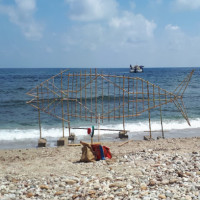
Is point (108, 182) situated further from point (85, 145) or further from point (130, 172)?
point (85, 145)

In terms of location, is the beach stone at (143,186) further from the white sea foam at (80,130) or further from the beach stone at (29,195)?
the white sea foam at (80,130)

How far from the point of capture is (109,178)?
6.72 m

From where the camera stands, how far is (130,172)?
23.4ft

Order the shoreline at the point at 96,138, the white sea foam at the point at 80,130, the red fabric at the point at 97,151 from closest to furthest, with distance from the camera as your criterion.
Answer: the red fabric at the point at 97,151 → the shoreline at the point at 96,138 → the white sea foam at the point at 80,130

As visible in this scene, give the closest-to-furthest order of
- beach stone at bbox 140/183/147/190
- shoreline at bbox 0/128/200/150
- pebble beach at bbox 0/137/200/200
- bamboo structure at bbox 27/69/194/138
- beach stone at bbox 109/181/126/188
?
pebble beach at bbox 0/137/200/200, beach stone at bbox 140/183/147/190, beach stone at bbox 109/181/126/188, bamboo structure at bbox 27/69/194/138, shoreline at bbox 0/128/200/150

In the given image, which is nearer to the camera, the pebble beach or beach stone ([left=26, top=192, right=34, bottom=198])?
the pebble beach

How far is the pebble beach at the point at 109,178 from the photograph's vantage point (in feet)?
19.1

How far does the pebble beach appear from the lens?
5.82 m

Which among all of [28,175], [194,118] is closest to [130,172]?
[28,175]

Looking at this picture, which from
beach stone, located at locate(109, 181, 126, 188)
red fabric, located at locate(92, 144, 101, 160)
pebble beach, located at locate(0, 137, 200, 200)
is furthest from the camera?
red fabric, located at locate(92, 144, 101, 160)

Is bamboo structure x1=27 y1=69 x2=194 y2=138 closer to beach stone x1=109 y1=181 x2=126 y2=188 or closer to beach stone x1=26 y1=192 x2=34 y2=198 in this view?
beach stone x1=109 y1=181 x2=126 y2=188

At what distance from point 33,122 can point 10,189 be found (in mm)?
12582

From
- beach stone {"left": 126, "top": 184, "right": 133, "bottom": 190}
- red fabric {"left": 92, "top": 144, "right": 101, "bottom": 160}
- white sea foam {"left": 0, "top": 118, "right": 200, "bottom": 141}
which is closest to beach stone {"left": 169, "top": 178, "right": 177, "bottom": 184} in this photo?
beach stone {"left": 126, "top": 184, "right": 133, "bottom": 190}

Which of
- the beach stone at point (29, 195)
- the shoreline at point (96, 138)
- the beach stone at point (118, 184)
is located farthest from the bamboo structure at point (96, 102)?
the beach stone at point (29, 195)
